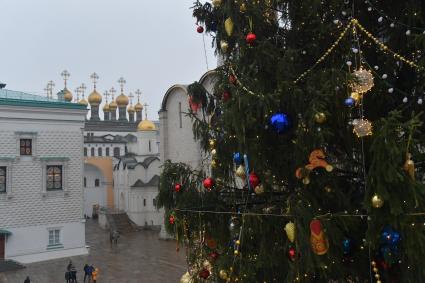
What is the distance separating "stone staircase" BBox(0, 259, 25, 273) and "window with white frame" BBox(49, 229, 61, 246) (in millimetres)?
2249

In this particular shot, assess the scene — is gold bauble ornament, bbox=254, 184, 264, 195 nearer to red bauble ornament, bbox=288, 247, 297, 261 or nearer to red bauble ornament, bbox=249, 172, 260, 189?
red bauble ornament, bbox=249, 172, 260, 189

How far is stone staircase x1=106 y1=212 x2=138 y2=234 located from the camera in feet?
119

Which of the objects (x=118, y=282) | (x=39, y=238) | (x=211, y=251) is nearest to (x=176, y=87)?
(x=39, y=238)

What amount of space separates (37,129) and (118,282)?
10260mm

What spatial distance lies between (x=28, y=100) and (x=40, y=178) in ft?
13.9

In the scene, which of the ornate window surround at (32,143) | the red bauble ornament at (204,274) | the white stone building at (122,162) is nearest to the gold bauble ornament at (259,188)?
the red bauble ornament at (204,274)

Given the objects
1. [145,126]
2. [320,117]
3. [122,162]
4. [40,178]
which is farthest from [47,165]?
[145,126]

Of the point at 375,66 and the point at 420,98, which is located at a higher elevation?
the point at 375,66

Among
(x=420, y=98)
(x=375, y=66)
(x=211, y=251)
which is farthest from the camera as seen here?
(x=211, y=251)

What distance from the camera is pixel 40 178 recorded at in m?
24.3

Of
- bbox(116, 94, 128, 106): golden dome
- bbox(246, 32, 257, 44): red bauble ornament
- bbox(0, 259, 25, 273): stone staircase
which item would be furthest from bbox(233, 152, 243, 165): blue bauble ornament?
bbox(116, 94, 128, 106): golden dome

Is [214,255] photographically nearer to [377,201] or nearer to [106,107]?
[377,201]

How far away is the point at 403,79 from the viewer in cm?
530

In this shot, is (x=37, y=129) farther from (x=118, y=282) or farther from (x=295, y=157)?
(x=295, y=157)
